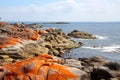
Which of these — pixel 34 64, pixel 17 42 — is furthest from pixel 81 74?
pixel 17 42

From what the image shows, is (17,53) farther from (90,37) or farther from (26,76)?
(90,37)

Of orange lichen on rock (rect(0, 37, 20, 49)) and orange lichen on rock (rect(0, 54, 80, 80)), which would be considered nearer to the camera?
orange lichen on rock (rect(0, 54, 80, 80))

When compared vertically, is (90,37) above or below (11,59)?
below

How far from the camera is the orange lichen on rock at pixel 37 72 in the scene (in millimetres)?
19000

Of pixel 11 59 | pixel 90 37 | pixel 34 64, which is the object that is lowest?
pixel 90 37

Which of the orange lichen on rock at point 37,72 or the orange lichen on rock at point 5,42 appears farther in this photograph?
the orange lichen on rock at point 5,42

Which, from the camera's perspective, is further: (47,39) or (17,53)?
(47,39)

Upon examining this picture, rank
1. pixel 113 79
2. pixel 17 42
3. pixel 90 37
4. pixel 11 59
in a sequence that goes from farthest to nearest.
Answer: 1. pixel 90 37
2. pixel 17 42
3. pixel 11 59
4. pixel 113 79

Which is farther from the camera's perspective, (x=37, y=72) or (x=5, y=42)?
(x=5, y=42)

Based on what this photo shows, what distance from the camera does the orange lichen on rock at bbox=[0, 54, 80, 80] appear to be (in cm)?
1900

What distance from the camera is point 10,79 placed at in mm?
19547

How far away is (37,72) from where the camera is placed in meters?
19.4

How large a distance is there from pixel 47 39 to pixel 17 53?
2639 centimetres

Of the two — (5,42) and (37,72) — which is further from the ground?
(37,72)
